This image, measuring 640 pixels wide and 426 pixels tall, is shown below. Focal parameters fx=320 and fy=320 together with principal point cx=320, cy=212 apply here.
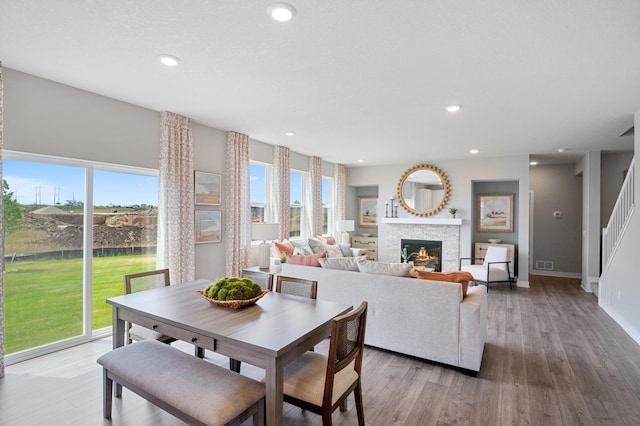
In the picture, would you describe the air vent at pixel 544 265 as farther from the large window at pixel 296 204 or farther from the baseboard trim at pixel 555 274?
the large window at pixel 296 204

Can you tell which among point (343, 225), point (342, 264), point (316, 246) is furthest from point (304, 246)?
point (342, 264)

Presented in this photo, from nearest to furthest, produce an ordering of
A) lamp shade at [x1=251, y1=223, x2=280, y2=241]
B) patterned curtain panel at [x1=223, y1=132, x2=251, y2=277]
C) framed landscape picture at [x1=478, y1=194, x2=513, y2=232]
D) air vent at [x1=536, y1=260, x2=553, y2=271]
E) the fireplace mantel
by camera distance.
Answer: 1. patterned curtain panel at [x1=223, y1=132, x2=251, y2=277]
2. lamp shade at [x1=251, y1=223, x2=280, y2=241]
3. the fireplace mantel
4. framed landscape picture at [x1=478, y1=194, x2=513, y2=232]
5. air vent at [x1=536, y1=260, x2=553, y2=271]

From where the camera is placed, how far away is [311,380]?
→ 73.5 inches

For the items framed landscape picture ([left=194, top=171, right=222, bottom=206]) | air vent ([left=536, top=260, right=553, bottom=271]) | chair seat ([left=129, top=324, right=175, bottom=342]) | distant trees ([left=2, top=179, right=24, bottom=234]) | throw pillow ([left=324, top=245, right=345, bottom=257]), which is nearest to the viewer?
chair seat ([left=129, top=324, right=175, bottom=342])

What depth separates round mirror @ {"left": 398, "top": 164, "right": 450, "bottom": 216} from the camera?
742 cm

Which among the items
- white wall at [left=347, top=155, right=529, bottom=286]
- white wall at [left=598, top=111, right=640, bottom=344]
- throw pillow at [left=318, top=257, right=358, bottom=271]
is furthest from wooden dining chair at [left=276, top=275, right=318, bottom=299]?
white wall at [left=347, top=155, right=529, bottom=286]

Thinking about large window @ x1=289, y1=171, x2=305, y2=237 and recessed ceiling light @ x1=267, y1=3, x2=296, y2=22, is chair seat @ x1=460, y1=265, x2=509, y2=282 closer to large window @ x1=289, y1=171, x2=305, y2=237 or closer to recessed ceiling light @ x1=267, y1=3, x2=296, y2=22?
large window @ x1=289, y1=171, x2=305, y2=237

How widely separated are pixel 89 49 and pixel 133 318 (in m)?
2.11

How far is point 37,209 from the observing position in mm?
3232

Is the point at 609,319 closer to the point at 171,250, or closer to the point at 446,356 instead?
the point at 446,356

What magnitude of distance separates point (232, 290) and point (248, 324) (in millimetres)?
415

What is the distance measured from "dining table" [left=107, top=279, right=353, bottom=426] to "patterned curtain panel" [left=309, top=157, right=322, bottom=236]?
4675 millimetres

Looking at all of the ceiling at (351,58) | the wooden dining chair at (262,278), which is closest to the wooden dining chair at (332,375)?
the wooden dining chair at (262,278)

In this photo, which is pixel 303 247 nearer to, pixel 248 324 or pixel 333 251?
pixel 333 251
